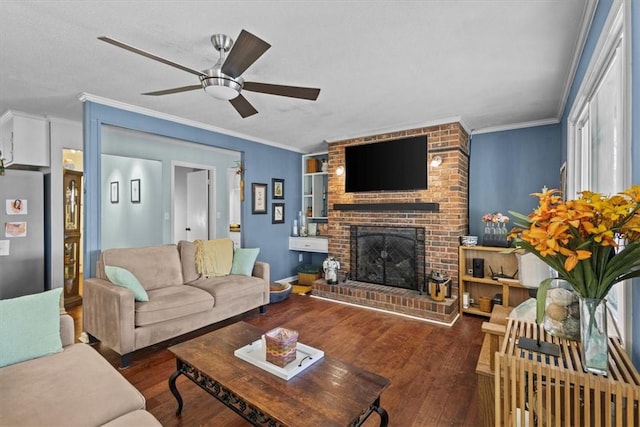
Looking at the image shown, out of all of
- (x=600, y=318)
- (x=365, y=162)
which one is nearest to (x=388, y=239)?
(x=365, y=162)

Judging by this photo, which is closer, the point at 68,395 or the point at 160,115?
the point at 68,395

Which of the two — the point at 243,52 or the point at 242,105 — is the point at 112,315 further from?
the point at 243,52

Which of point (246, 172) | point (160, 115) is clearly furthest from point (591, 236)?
point (246, 172)

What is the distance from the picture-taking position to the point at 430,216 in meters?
4.01

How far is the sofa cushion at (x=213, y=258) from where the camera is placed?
3.69 meters

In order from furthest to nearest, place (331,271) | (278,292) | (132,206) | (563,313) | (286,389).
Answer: (132,206)
(331,271)
(278,292)
(286,389)
(563,313)

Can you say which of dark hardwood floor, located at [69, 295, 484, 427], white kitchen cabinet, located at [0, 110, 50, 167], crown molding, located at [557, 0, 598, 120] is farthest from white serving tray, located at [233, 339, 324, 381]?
white kitchen cabinet, located at [0, 110, 50, 167]

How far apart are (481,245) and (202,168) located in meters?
4.76

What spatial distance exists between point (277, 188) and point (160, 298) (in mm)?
2770

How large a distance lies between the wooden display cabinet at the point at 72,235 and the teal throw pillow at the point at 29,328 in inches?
114

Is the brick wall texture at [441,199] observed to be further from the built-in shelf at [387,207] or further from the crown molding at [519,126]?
the crown molding at [519,126]

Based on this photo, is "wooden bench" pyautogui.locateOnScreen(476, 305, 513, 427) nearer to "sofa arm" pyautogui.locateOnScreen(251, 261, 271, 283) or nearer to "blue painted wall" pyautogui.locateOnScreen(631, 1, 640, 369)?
"blue painted wall" pyautogui.locateOnScreen(631, 1, 640, 369)

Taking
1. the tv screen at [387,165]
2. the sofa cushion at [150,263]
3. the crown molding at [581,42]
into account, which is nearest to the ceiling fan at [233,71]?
the crown molding at [581,42]

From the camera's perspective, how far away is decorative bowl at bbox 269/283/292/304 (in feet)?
13.9
